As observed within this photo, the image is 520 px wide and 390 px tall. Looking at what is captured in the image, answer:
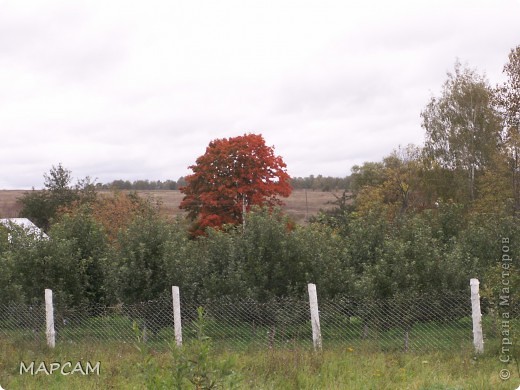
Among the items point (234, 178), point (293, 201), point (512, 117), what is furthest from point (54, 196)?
point (293, 201)

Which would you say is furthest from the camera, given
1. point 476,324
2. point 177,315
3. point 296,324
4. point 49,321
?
point 49,321

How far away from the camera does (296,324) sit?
10.1 metres

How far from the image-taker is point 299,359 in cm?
782

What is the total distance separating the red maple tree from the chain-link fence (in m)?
17.9

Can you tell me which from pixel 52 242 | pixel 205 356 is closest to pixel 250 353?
pixel 205 356

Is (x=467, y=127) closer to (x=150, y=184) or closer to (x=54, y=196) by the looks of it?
(x=54, y=196)

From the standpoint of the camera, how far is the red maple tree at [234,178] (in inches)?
1152

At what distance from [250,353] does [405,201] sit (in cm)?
2427

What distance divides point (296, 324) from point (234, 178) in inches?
795

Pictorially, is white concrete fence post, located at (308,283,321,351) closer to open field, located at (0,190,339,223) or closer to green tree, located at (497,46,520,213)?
green tree, located at (497,46,520,213)

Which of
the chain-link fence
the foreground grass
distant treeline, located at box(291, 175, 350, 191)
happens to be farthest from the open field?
the foreground grass

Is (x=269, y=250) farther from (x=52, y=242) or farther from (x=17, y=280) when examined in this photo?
(x=17, y=280)

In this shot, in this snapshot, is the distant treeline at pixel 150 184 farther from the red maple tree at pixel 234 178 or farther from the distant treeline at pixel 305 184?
the red maple tree at pixel 234 178

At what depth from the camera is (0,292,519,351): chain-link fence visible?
30.5 feet
